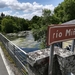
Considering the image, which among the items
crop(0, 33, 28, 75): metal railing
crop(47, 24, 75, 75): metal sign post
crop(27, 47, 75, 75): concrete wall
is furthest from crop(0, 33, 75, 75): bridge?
crop(0, 33, 28, 75): metal railing

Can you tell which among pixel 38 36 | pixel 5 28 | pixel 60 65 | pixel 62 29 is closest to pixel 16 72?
pixel 60 65

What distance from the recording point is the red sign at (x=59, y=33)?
1921 mm

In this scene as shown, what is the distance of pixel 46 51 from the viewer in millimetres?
2426

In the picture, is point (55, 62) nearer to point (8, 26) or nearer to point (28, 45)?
point (28, 45)

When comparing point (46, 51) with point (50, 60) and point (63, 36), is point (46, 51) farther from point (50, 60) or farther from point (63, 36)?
point (63, 36)

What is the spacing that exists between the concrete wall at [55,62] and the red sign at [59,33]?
269 mm

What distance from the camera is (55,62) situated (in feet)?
7.48

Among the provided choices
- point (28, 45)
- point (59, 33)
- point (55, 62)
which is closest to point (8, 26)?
point (28, 45)

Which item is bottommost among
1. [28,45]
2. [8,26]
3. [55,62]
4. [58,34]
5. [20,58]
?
[28,45]

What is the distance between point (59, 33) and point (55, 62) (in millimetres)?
A: 499

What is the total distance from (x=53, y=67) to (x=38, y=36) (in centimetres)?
3191

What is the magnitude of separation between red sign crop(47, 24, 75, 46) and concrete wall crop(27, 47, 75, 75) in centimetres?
27

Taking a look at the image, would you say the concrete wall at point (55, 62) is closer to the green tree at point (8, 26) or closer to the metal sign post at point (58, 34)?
the metal sign post at point (58, 34)

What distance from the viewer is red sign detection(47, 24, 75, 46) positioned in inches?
75.6
